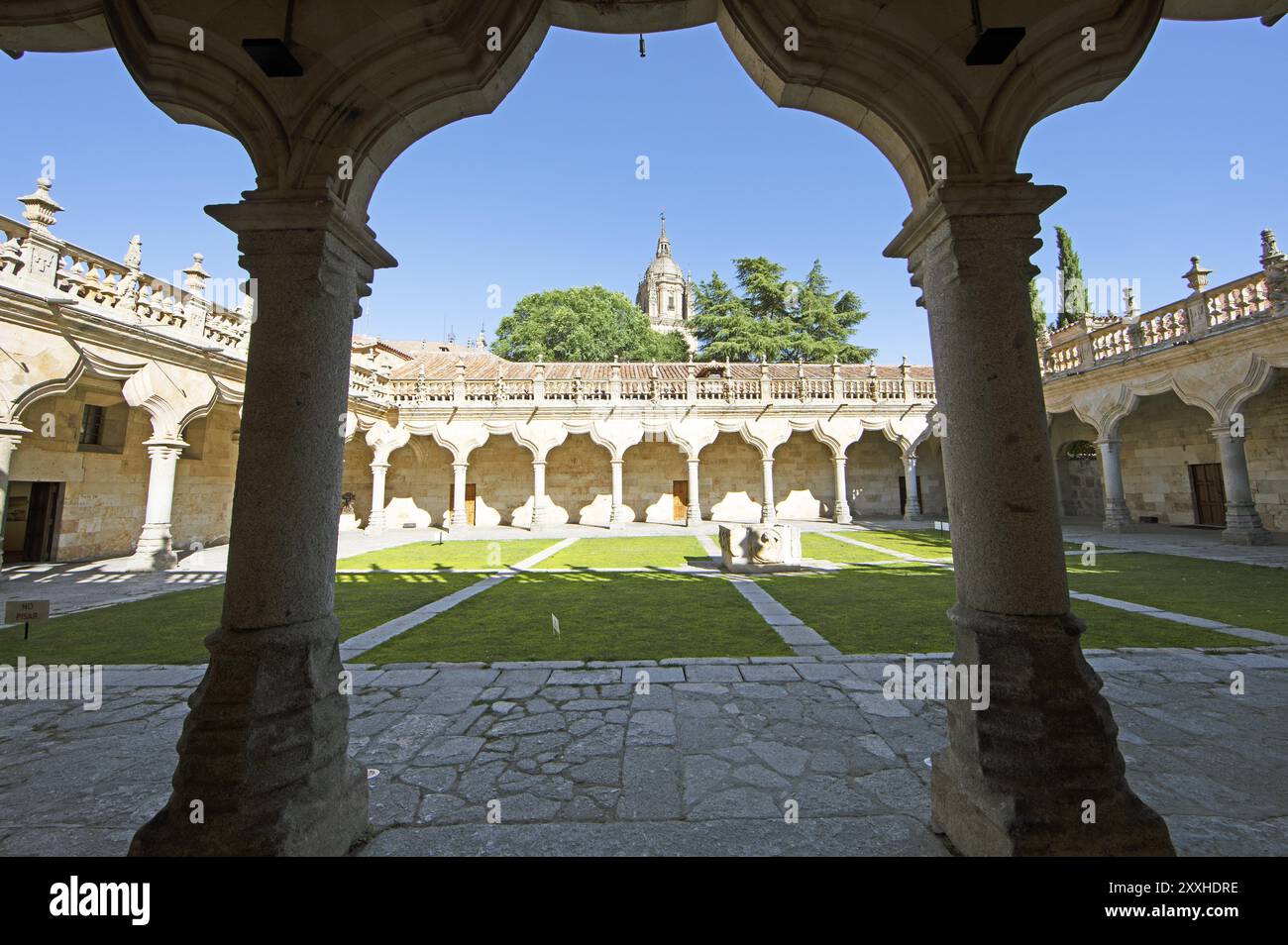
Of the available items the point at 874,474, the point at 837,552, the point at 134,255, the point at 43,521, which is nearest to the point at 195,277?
the point at 134,255

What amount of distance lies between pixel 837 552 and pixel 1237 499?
29.8 ft

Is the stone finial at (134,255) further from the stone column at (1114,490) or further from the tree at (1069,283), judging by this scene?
the tree at (1069,283)

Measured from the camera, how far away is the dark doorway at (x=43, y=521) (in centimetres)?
1178

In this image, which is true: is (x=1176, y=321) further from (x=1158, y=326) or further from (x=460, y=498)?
(x=460, y=498)

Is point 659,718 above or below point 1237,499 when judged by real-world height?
below

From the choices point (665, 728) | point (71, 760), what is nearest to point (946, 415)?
point (665, 728)

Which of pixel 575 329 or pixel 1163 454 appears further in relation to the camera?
pixel 575 329

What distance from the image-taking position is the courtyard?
7.22 ft

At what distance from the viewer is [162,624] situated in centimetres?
613

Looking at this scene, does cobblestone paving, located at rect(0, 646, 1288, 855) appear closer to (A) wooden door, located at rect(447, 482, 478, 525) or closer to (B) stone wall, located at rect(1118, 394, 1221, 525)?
(B) stone wall, located at rect(1118, 394, 1221, 525)

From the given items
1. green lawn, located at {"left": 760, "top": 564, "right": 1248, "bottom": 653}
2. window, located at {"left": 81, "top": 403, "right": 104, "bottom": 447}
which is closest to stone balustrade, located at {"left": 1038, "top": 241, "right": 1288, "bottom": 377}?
green lawn, located at {"left": 760, "top": 564, "right": 1248, "bottom": 653}

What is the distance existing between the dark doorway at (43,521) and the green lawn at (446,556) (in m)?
6.49

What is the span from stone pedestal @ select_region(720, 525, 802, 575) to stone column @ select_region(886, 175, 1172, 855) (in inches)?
291
